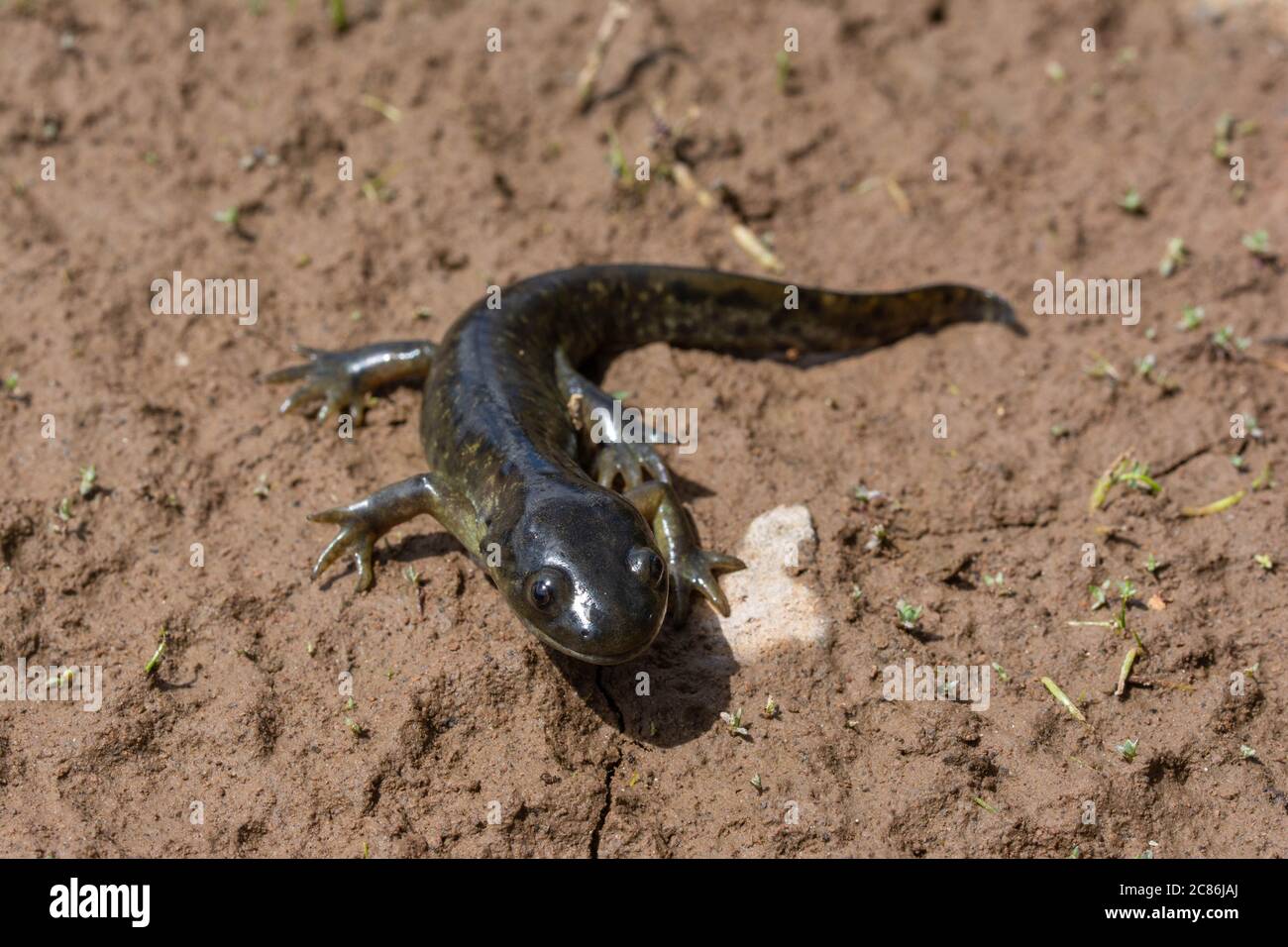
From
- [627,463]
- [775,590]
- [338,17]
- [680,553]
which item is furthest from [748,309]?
[338,17]

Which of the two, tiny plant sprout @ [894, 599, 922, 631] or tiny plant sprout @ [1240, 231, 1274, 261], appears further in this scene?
tiny plant sprout @ [1240, 231, 1274, 261]

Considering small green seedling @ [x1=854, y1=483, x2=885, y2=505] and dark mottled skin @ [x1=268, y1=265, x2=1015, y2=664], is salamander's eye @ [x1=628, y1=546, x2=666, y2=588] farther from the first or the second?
Answer: small green seedling @ [x1=854, y1=483, x2=885, y2=505]

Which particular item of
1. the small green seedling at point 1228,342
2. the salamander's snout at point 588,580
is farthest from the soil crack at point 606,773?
the small green seedling at point 1228,342

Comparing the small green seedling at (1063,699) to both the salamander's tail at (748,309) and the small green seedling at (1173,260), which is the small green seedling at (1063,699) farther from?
the small green seedling at (1173,260)

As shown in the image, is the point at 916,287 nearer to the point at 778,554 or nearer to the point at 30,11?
the point at 778,554

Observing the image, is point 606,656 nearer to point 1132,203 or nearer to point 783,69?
point 1132,203

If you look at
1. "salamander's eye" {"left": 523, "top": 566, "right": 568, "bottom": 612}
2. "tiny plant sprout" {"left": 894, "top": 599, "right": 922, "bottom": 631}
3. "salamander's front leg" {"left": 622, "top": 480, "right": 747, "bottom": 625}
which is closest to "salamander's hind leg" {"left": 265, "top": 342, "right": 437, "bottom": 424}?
"salamander's front leg" {"left": 622, "top": 480, "right": 747, "bottom": 625}
